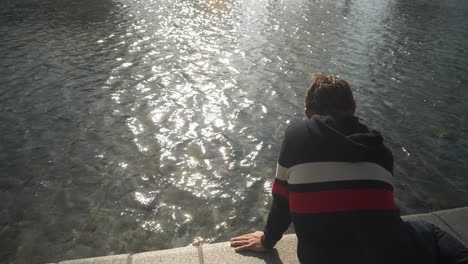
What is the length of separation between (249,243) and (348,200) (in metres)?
2.04

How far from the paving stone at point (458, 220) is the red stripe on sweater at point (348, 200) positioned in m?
2.80

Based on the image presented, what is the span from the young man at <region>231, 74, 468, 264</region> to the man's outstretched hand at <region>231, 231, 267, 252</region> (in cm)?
126

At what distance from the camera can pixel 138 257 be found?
4.57 metres

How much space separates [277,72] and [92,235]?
9.55 m

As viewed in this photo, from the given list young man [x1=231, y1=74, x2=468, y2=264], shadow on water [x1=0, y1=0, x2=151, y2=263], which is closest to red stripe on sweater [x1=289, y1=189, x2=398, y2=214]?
young man [x1=231, y1=74, x2=468, y2=264]

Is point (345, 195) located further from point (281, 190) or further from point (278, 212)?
point (278, 212)

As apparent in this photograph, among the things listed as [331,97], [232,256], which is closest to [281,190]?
[331,97]

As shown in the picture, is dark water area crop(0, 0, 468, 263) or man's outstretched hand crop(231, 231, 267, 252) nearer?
man's outstretched hand crop(231, 231, 267, 252)

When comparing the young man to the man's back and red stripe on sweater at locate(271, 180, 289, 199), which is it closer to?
the man's back

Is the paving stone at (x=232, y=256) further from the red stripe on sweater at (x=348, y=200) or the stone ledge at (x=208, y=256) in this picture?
the red stripe on sweater at (x=348, y=200)

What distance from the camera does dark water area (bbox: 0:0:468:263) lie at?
6.27 meters

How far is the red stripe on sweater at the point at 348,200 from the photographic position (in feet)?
9.90

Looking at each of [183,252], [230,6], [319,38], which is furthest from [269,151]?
[230,6]

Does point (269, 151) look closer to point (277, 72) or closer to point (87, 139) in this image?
point (87, 139)
